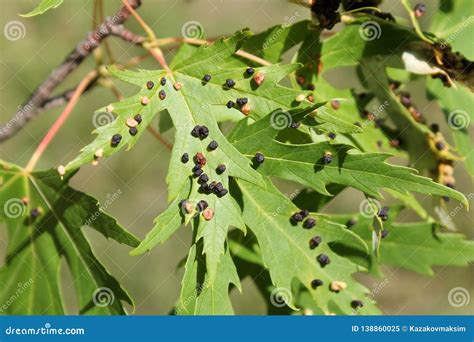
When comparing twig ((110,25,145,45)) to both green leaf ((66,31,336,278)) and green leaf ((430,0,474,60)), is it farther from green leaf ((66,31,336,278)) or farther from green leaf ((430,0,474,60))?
green leaf ((430,0,474,60))

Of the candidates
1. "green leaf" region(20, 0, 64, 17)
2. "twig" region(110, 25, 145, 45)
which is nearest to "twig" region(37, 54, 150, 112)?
"twig" region(110, 25, 145, 45)

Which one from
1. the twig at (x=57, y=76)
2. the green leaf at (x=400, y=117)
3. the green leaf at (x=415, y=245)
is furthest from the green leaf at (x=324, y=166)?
the twig at (x=57, y=76)

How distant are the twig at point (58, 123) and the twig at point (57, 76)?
0.10 metres

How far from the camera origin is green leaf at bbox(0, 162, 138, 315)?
209 centimetres

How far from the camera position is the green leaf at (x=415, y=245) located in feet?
7.63

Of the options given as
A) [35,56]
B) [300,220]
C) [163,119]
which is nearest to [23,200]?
[163,119]

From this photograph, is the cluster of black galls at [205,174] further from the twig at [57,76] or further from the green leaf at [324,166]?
the twig at [57,76]

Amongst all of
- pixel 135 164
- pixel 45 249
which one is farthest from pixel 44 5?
pixel 135 164

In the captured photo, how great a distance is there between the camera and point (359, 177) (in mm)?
1835

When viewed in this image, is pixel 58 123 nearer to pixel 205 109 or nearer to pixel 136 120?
pixel 136 120

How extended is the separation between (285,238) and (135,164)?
2.89 meters

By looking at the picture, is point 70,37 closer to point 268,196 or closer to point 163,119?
point 163,119

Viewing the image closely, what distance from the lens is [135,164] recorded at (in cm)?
468

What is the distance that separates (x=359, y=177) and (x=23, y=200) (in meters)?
1.19
